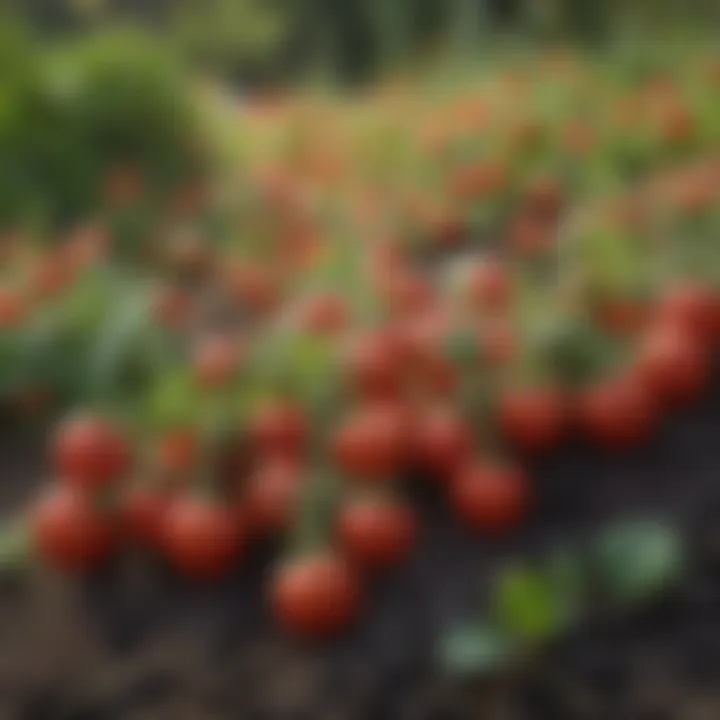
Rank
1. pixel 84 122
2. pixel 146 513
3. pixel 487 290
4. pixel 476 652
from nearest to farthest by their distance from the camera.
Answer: pixel 476 652 → pixel 146 513 → pixel 487 290 → pixel 84 122

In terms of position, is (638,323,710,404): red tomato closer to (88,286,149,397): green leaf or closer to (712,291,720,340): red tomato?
(712,291,720,340): red tomato

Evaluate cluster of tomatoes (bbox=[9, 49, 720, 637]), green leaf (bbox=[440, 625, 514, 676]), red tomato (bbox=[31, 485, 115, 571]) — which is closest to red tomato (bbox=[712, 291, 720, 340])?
cluster of tomatoes (bbox=[9, 49, 720, 637])

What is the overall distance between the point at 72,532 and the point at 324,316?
218 mm

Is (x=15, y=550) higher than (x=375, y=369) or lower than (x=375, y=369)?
lower

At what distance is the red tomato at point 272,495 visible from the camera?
2.65 feet

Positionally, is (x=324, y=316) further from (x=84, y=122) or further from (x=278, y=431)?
(x=84, y=122)

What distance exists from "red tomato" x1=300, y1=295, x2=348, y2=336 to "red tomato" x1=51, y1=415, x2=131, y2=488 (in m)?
0.15

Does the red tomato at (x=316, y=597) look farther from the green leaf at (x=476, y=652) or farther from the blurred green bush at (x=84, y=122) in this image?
the blurred green bush at (x=84, y=122)

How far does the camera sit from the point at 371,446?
0.82 metres

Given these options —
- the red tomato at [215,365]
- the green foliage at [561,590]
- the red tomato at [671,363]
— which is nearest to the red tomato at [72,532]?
the red tomato at [215,365]

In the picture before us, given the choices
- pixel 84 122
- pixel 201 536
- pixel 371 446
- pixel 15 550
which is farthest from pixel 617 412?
pixel 84 122

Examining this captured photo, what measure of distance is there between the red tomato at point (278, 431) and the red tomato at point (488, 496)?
0.09 metres

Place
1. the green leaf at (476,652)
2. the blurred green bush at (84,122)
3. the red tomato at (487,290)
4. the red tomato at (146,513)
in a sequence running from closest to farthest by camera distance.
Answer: the green leaf at (476,652), the red tomato at (146,513), the red tomato at (487,290), the blurred green bush at (84,122)

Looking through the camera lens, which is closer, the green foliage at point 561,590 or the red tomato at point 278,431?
the green foliage at point 561,590
